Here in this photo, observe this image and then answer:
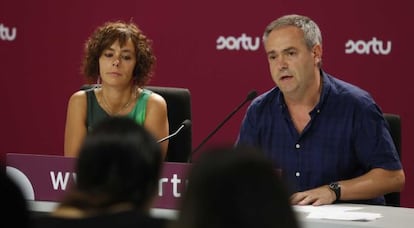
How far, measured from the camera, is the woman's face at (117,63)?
14.1 ft

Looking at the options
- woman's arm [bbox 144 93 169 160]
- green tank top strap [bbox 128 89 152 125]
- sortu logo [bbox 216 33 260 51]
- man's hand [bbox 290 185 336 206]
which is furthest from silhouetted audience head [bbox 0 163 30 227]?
sortu logo [bbox 216 33 260 51]

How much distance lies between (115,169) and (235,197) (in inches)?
10.7

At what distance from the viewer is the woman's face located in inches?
170

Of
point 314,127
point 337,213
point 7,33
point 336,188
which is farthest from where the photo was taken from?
point 7,33

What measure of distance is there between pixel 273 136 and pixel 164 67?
1.99m

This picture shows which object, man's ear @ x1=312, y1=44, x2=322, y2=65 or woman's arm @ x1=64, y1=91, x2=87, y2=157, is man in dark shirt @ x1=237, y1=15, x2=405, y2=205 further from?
woman's arm @ x1=64, y1=91, x2=87, y2=157

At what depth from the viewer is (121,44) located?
14.2ft

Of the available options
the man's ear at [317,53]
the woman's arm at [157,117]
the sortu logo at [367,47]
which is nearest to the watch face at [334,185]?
the man's ear at [317,53]

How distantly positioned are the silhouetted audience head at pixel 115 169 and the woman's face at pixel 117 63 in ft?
9.18

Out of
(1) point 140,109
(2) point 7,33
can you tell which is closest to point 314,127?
(1) point 140,109

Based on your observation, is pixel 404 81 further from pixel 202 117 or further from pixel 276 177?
pixel 276 177

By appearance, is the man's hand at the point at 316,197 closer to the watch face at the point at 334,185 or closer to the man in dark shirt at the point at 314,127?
the watch face at the point at 334,185

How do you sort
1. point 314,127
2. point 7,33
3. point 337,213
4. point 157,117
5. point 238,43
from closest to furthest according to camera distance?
point 337,213 < point 314,127 < point 157,117 < point 238,43 < point 7,33

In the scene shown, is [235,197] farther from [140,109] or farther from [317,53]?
[140,109]
